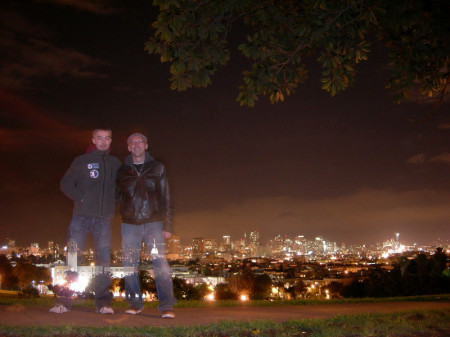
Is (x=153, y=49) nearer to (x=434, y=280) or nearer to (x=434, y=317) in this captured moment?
(x=434, y=317)

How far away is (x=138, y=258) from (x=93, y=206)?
909 mm

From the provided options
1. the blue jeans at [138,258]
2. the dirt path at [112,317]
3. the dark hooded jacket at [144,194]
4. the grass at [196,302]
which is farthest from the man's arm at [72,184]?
the grass at [196,302]

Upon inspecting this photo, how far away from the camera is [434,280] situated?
1820 cm

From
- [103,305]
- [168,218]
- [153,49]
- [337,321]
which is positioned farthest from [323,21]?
[103,305]

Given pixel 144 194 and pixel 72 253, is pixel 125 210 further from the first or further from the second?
pixel 72 253

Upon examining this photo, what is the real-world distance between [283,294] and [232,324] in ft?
118

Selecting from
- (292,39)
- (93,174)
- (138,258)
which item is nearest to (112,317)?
(138,258)

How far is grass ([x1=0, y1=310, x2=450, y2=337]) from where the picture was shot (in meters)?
4.38

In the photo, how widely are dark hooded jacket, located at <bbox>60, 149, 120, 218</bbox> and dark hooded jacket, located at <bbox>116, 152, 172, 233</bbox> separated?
6.0 inches

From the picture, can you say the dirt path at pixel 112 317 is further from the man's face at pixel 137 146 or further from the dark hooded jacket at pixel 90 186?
the man's face at pixel 137 146

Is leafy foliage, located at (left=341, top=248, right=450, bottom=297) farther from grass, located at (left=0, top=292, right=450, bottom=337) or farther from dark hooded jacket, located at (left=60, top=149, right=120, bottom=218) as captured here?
dark hooded jacket, located at (left=60, top=149, right=120, bottom=218)

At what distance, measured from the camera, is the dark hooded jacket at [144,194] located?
591 cm

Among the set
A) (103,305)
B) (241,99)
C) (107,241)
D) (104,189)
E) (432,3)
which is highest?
(432,3)

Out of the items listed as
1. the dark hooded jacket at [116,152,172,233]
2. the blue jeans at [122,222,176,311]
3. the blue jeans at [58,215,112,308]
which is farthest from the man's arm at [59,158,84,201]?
the blue jeans at [122,222,176,311]
